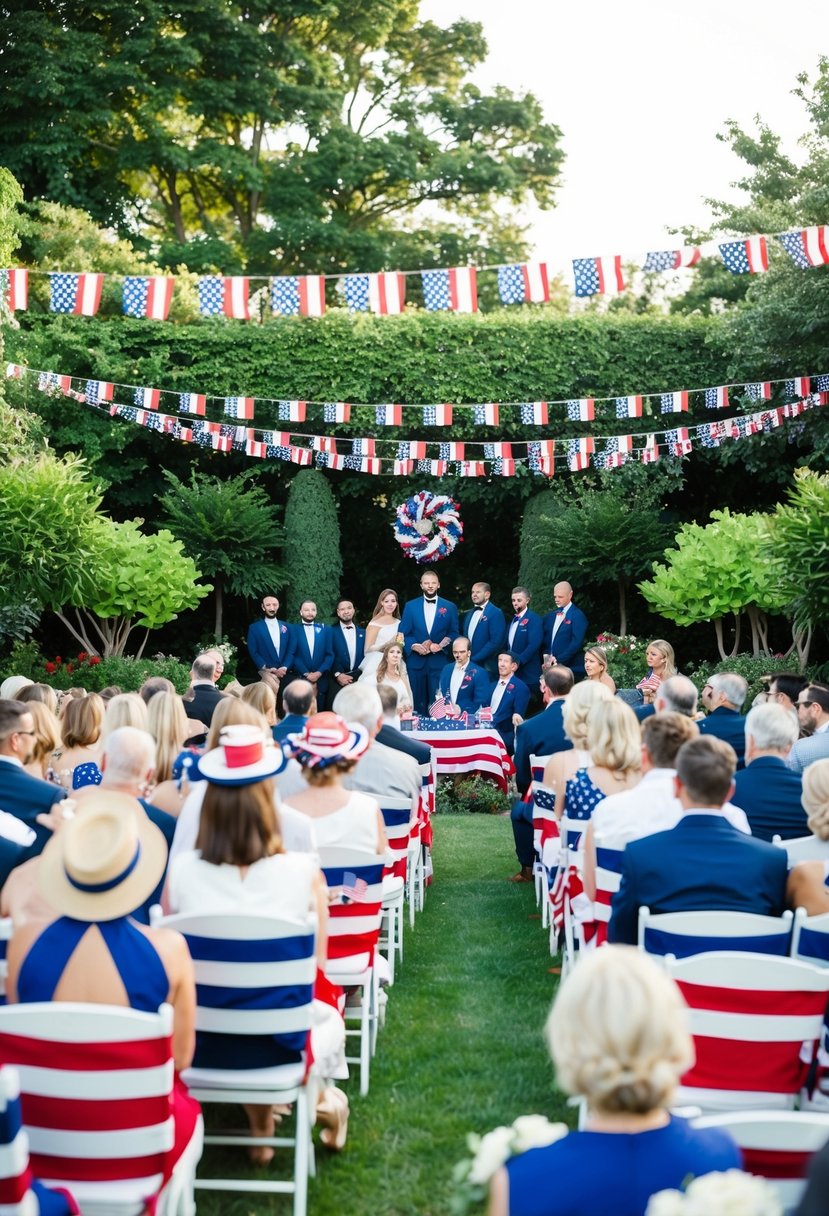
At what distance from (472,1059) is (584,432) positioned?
1222 centimetres

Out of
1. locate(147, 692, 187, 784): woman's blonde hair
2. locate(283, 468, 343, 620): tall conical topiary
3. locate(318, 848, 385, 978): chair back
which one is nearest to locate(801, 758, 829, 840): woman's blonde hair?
locate(318, 848, 385, 978): chair back

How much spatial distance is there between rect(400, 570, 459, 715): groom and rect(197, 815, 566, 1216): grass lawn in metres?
5.44

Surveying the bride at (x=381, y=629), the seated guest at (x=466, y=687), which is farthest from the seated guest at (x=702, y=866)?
the bride at (x=381, y=629)

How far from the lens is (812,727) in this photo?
6.87m

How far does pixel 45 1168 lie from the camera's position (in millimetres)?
2809

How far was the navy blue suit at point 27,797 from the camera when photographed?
4551 mm

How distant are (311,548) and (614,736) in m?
11.1

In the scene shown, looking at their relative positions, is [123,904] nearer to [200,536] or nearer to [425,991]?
[425,991]

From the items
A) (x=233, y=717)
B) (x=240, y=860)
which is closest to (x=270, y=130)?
(x=233, y=717)

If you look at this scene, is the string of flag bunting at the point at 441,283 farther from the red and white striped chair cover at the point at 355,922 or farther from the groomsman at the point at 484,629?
the red and white striped chair cover at the point at 355,922

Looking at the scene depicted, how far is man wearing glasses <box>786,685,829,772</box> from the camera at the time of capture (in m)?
6.33

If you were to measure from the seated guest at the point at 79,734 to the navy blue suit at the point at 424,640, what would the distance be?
24.2ft

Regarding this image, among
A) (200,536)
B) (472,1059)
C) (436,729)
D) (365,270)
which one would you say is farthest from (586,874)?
(365,270)

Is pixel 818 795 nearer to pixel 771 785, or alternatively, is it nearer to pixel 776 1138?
pixel 771 785
